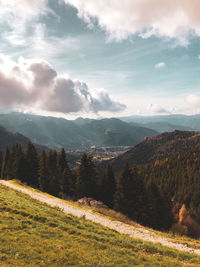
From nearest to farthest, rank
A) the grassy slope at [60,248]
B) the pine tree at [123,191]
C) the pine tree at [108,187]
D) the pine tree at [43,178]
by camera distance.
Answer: the grassy slope at [60,248]
the pine tree at [123,191]
the pine tree at [108,187]
the pine tree at [43,178]

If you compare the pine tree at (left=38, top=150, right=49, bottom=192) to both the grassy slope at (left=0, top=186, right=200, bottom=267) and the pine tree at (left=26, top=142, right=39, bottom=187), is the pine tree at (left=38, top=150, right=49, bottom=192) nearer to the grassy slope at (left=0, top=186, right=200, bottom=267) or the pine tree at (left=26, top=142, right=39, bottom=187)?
the pine tree at (left=26, top=142, right=39, bottom=187)

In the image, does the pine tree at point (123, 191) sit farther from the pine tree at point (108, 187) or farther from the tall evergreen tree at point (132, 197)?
the pine tree at point (108, 187)

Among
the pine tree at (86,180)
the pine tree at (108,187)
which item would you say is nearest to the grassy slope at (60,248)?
the pine tree at (86,180)

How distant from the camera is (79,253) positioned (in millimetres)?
12516

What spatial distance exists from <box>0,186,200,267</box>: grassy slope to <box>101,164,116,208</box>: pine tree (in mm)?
41137

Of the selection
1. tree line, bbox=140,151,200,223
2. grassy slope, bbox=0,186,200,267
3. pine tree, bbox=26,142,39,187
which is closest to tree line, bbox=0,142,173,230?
pine tree, bbox=26,142,39,187

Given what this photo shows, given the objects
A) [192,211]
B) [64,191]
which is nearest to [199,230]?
[192,211]

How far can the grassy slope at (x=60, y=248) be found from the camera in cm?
1112

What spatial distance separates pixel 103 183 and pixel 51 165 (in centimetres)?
2942

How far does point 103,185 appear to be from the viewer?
198ft

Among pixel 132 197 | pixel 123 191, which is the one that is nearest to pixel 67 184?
pixel 123 191

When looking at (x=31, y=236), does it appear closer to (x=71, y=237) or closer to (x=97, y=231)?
(x=71, y=237)

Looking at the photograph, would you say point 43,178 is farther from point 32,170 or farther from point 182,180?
point 182,180

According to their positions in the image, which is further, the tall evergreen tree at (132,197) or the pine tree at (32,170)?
the pine tree at (32,170)
